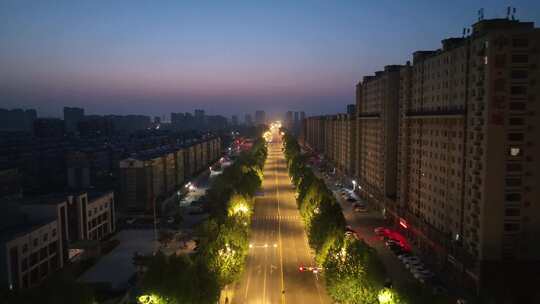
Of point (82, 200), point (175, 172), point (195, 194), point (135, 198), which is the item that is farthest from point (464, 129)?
point (175, 172)

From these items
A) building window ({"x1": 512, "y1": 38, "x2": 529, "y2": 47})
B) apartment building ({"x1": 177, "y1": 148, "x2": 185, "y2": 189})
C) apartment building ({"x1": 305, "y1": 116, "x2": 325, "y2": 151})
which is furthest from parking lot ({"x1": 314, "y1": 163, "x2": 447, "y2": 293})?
apartment building ({"x1": 305, "y1": 116, "x2": 325, "y2": 151})

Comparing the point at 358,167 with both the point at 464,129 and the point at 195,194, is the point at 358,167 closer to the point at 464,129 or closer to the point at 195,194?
the point at 195,194

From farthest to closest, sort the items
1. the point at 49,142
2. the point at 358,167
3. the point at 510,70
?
the point at 49,142
the point at 358,167
the point at 510,70

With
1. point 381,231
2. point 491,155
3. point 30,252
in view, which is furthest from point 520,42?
point 30,252

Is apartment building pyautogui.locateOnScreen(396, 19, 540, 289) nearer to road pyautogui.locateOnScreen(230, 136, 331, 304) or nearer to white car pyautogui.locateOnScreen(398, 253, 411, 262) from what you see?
white car pyautogui.locateOnScreen(398, 253, 411, 262)

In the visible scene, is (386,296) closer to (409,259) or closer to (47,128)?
(409,259)

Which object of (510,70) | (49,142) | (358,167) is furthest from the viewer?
(49,142)

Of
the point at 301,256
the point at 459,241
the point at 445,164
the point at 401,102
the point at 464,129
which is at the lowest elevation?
the point at 301,256
